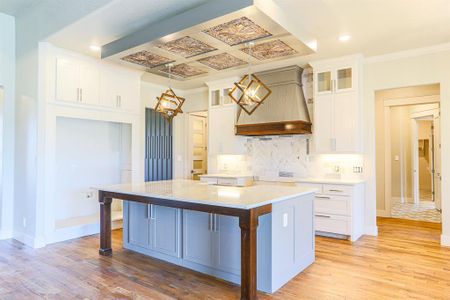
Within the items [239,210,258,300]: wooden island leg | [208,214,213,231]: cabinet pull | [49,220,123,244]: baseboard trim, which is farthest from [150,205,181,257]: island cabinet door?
[49,220,123,244]: baseboard trim

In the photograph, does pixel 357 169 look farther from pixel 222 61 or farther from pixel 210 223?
pixel 210 223

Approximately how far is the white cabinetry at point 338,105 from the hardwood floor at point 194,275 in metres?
1.53

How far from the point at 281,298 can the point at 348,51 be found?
3596 mm

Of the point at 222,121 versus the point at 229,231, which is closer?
the point at 229,231

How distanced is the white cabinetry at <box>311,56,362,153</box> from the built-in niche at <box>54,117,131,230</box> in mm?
3288

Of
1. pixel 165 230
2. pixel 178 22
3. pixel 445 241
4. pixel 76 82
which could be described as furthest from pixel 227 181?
pixel 445 241

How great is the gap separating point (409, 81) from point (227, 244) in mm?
3635

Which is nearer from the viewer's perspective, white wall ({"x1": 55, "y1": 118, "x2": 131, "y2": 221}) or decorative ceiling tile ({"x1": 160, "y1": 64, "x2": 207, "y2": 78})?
decorative ceiling tile ({"x1": 160, "y1": 64, "x2": 207, "y2": 78})

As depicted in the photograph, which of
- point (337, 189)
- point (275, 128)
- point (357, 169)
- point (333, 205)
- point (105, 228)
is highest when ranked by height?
point (275, 128)

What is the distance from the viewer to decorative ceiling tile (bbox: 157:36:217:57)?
342 cm

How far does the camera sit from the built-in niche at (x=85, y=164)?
4.91 m

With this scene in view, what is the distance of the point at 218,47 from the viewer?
356 cm

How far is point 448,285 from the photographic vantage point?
2939mm

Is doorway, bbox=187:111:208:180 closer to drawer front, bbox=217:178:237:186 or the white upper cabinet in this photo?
drawer front, bbox=217:178:237:186
